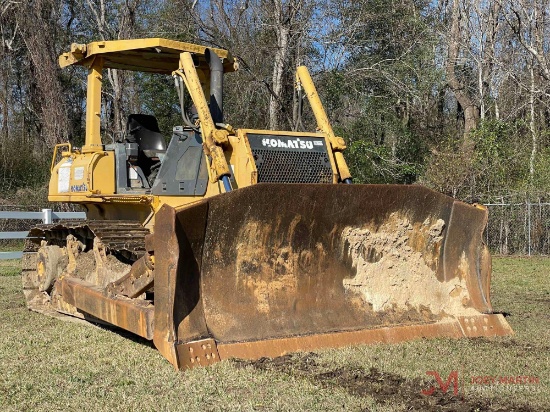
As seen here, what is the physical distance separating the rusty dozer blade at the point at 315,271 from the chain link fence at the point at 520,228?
11.5 metres

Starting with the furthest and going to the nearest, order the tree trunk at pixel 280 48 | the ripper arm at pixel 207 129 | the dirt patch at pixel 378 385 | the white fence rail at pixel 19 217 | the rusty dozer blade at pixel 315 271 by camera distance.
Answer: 1. the tree trunk at pixel 280 48
2. the white fence rail at pixel 19 217
3. the ripper arm at pixel 207 129
4. the rusty dozer blade at pixel 315 271
5. the dirt patch at pixel 378 385

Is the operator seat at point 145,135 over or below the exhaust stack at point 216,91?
below

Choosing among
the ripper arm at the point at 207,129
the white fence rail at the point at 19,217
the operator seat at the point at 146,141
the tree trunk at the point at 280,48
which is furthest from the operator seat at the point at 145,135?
the tree trunk at the point at 280,48

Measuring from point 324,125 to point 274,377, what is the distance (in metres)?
3.33

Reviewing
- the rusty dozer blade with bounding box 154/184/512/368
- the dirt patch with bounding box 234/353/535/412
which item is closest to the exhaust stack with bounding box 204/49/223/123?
the rusty dozer blade with bounding box 154/184/512/368

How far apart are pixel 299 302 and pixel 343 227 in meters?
0.75

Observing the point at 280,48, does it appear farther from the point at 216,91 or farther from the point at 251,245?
the point at 251,245

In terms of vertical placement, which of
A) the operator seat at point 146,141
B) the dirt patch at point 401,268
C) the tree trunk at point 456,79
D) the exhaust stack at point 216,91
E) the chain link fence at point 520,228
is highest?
the tree trunk at point 456,79

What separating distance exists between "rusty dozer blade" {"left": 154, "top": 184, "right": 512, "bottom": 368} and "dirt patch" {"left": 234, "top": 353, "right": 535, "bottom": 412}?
0.92 feet

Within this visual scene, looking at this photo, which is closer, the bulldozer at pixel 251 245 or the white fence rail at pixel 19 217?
the bulldozer at pixel 251 245

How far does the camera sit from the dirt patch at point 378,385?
181 inches

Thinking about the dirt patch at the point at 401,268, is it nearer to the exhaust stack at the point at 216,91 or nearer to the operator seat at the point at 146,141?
the exhaust stack at the point at 216,91

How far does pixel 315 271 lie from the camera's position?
21.3 feet

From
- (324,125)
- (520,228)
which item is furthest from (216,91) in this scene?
(520,228)
